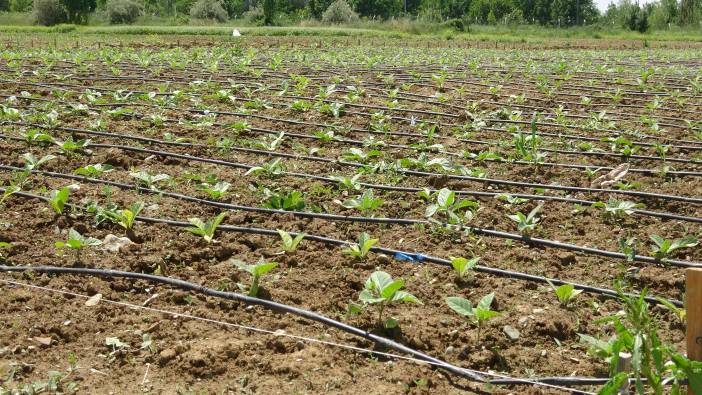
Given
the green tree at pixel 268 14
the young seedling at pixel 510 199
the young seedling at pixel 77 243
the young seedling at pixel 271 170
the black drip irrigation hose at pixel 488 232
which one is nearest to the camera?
the young seedling at pixel 77 243

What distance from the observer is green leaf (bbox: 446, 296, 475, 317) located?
2714 mm

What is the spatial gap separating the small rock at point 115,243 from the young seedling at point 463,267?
1.71m

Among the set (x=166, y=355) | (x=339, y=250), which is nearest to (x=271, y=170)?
(x=339, y=250)

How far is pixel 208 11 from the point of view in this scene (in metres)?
43.5

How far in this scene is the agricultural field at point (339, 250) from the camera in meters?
2.51

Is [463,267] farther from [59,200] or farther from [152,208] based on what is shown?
[59,200]

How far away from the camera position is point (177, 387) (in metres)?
2.38

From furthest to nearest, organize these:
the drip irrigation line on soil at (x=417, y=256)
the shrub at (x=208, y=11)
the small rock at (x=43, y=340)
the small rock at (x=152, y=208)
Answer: the shrub at (x=208, y=11), the small rock at (x=152, y=208), the drip irrigation line on soil at (x=417, y=256), the small rock at (x=43, y=340)

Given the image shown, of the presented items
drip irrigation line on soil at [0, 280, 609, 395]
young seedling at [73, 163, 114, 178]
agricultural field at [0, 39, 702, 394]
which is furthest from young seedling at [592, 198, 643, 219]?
young seedling at [73, 163, 114, 178]

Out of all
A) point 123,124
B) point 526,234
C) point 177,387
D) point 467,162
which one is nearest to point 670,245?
point 526,234

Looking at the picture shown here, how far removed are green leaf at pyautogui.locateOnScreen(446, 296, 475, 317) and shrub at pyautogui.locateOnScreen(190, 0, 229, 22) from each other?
42.9 m

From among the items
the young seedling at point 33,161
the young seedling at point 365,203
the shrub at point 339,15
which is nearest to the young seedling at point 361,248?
the young seedling at point 365,203

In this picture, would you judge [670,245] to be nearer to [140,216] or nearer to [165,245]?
[165,245]

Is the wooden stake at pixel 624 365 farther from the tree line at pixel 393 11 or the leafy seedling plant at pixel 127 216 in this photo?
the tree line at pixel 393 11
